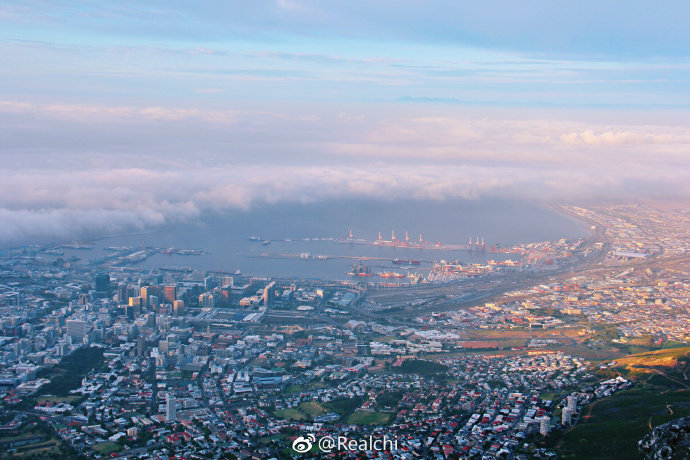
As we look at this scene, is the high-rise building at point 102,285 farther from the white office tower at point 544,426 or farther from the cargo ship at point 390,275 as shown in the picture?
the white office tower at point 544,426

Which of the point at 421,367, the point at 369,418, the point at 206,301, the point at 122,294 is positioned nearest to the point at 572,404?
the point at 369,418

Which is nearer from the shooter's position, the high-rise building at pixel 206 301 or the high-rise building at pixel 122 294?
the high-rise building at pixel 122 294

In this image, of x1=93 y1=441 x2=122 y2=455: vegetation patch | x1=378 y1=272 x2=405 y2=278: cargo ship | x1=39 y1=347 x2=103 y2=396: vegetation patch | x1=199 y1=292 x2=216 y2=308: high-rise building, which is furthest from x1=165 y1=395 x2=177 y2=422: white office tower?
x1=378 y1=272 x2=405 y2=278: cargo ship

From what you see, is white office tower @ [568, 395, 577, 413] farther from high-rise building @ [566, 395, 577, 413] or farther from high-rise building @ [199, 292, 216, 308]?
high-rise building @ [199, 292, 216, 308]

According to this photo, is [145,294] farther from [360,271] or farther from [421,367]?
[421,367]

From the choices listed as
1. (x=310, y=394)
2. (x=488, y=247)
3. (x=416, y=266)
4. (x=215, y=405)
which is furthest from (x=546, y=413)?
(x=488, y=247)

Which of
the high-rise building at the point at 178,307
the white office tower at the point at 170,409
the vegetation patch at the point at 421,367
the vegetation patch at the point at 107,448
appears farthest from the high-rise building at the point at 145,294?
the vegetation patch at the point at 107,448
